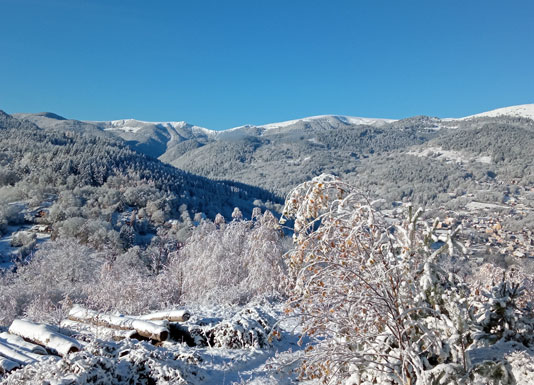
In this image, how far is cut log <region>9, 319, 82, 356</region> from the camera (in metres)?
5.95

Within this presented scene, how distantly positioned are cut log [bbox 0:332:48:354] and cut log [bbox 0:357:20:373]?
0.66 metres

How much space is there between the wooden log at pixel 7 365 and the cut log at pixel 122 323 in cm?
259

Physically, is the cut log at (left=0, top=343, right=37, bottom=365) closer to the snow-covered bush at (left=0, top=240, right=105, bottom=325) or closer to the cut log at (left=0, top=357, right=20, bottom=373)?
the cut log at (left=0, top=357, right=20, bottom=373)

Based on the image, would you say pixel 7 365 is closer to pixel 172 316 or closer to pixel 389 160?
pixel 172 316

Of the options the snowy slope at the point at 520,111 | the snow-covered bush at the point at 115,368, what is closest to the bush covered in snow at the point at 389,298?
the snow-covered bush at the point at 115,368

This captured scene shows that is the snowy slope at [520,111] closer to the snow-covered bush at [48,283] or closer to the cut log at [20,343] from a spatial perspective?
the snow-covered bush at [48,283]

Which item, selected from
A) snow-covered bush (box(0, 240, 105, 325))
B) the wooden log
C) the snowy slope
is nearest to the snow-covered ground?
the wooden log

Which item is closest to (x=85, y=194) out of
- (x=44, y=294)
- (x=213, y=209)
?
(x=213, y=209)

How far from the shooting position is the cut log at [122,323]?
739 centimetres

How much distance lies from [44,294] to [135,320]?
32.8ft

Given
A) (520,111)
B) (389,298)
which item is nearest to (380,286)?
(389,298)

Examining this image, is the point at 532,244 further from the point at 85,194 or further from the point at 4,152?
the point at 4,152

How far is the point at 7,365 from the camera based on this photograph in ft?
17.1

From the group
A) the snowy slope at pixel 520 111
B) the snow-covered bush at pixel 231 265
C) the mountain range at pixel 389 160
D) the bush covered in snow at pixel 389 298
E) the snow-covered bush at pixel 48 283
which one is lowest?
the snow-covered bush at pixel 48 283
